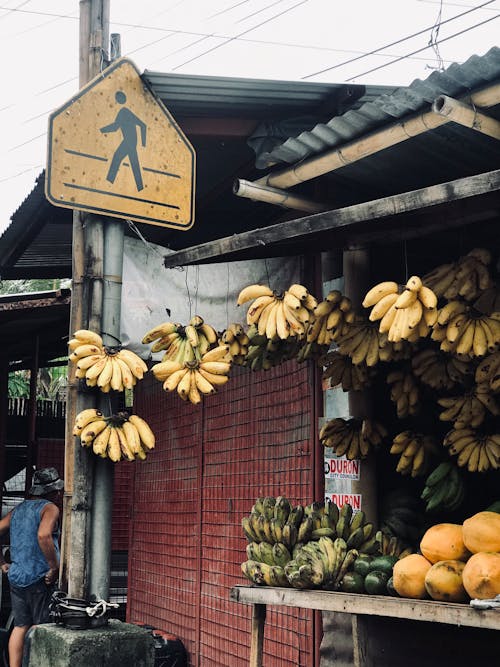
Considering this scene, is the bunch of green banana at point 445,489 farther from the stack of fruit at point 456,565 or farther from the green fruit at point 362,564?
the stack of fruit at point 456,565

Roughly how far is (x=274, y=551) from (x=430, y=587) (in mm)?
1163

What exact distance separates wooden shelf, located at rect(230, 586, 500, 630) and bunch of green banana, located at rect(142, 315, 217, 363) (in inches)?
63.7

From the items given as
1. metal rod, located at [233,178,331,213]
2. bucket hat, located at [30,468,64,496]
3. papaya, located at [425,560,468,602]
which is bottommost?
papaya, located at [425,560,468,602]

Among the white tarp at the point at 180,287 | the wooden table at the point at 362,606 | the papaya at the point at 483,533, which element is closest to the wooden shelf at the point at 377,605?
the wooden table at the point at 362,606

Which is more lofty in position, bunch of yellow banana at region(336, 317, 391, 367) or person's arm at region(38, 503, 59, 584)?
bunch of yellow banana at region(336, 317, 391, 367)

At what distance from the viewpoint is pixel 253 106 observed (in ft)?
21.2

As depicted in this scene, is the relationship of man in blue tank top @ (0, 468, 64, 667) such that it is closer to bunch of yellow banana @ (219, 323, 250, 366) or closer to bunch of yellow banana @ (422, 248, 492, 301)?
bunch of yellow banana @ (219, 323, 250, 366)

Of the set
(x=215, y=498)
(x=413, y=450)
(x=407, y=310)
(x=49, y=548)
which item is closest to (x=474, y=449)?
(x=413, y=450)

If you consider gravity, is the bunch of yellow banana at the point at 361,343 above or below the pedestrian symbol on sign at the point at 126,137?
below

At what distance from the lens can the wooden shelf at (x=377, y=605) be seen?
399 centimetres

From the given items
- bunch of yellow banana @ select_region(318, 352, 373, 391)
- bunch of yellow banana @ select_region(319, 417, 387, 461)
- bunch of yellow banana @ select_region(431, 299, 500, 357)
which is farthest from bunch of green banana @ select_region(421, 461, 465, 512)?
bunch of yellow banana @ select_region(431, 299, 500, 357)

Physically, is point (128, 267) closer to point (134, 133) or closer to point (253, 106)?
point (134, 133)

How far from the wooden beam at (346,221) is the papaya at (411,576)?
175cm

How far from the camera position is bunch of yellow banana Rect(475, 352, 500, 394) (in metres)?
5.05
